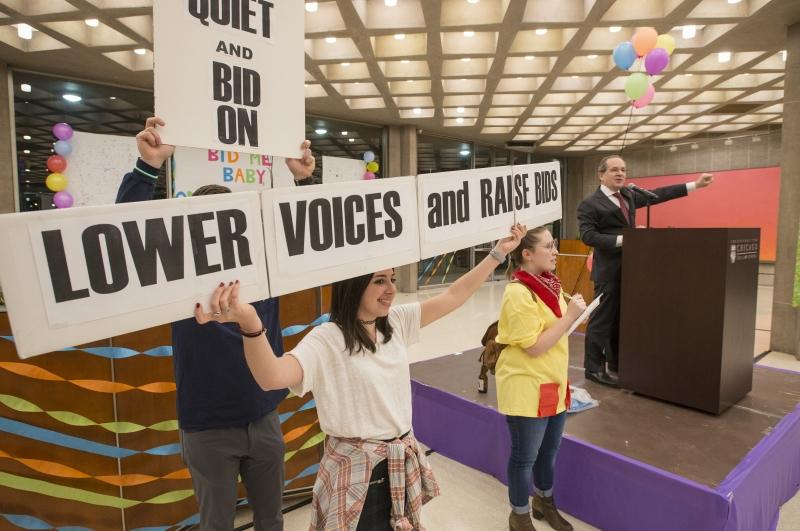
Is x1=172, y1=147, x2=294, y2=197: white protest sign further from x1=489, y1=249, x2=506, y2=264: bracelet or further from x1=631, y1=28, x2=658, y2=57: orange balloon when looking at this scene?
x1=631, y1=28, x2=658, y2=57: orange balloon

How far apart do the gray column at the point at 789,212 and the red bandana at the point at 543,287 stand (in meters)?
5.10

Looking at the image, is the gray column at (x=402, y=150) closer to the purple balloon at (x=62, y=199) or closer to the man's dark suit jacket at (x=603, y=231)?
the purple balloon at (x=62, y=199)

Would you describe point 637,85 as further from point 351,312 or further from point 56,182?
point 56,182

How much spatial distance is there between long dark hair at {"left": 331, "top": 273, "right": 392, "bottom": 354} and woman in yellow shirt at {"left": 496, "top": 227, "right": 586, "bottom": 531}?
92cm

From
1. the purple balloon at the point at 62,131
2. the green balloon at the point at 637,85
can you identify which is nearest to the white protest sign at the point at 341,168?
the purple balloon at the point at 62,131

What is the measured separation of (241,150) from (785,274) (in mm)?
6620

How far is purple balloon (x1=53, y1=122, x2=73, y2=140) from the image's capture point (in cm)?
618

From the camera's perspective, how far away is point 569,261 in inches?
347

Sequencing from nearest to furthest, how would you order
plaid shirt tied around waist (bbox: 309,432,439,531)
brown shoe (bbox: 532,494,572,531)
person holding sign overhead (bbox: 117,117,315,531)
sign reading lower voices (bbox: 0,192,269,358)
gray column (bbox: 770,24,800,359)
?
sign reading lower voices (bbox: 0,192,269,358) → plaid shirt tied around waist (bbox: 309,432,439,531) → person holding sign overhead (bbox: 117,117,315,531) → brown shoe (bbox: 532,494,572,531) → gray column (bbox: 770,24,800,359)

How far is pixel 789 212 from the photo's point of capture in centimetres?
546

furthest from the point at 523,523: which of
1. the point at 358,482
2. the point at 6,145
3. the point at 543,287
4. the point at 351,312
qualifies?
the point at 6,145

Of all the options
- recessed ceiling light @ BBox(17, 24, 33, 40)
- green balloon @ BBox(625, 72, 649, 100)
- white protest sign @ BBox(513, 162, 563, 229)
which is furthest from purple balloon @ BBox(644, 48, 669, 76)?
recessed ceiling light @ BBox(17, 24, 33, 40)

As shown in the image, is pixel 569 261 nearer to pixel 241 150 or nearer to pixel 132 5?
pixel 132 5

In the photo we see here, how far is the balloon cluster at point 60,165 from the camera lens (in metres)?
6.05
